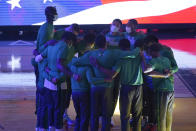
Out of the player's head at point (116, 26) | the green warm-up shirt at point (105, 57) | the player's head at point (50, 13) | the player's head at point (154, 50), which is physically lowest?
the green warm-up shirt at point (105, 57)

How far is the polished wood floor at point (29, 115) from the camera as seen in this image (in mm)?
7133

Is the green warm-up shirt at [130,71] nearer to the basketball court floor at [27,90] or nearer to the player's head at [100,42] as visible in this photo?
the player's head at [100,42]

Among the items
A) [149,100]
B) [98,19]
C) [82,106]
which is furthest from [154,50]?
[98,19]

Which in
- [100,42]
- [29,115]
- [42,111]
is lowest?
[29,115]

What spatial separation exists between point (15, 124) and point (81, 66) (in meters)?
2.23

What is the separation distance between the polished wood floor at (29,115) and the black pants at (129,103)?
43.3 inches

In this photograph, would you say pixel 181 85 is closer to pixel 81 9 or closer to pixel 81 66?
pixel 81 66

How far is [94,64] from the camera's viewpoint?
5.66 m

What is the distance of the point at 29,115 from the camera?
7.86 metres

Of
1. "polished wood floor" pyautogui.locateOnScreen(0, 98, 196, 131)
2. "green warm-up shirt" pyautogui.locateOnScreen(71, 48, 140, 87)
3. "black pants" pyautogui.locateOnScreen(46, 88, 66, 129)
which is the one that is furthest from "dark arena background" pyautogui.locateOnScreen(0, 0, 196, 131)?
"green warm-up shirt" pyautogui.locateOnScreen(71, 48, 140, 87)

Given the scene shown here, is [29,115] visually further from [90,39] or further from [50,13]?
[90,39]

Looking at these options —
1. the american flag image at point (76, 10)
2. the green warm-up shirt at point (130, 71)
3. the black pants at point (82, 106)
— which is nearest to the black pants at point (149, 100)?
the green warm-up shirt at point (130, 71)

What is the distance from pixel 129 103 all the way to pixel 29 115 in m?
2.73

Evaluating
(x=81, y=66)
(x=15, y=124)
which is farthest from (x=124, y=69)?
(x=15, y=124)
